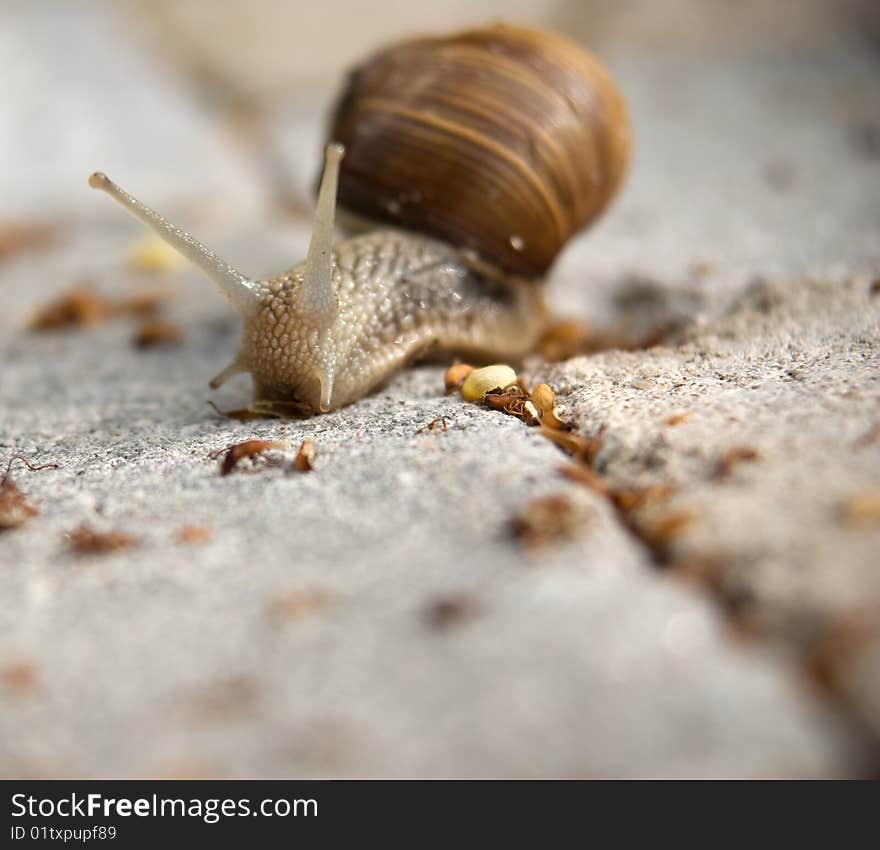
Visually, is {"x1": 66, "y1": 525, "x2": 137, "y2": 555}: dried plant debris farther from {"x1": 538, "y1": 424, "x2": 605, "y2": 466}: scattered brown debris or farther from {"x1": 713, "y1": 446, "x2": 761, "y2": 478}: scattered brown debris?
{"x1": 713, "y1": 446, "x2": 761, "y2": 478}: scattered brown debris

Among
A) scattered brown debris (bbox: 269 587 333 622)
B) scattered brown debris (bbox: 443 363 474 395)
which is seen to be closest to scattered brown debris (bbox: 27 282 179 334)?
scattered brown debris (bbox: 443 363 474 395)

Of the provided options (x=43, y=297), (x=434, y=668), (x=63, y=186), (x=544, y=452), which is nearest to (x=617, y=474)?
(x=544, y=452)

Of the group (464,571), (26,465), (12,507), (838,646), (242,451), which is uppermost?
(26,465)

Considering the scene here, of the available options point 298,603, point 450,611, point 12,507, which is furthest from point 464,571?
point 12,507

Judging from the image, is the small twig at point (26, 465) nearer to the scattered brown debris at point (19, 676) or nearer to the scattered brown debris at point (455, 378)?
the scattered brown debris at point (19, 676)

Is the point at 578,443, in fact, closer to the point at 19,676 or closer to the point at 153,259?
the point at 19,676

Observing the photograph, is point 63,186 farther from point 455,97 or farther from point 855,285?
point 855,285
